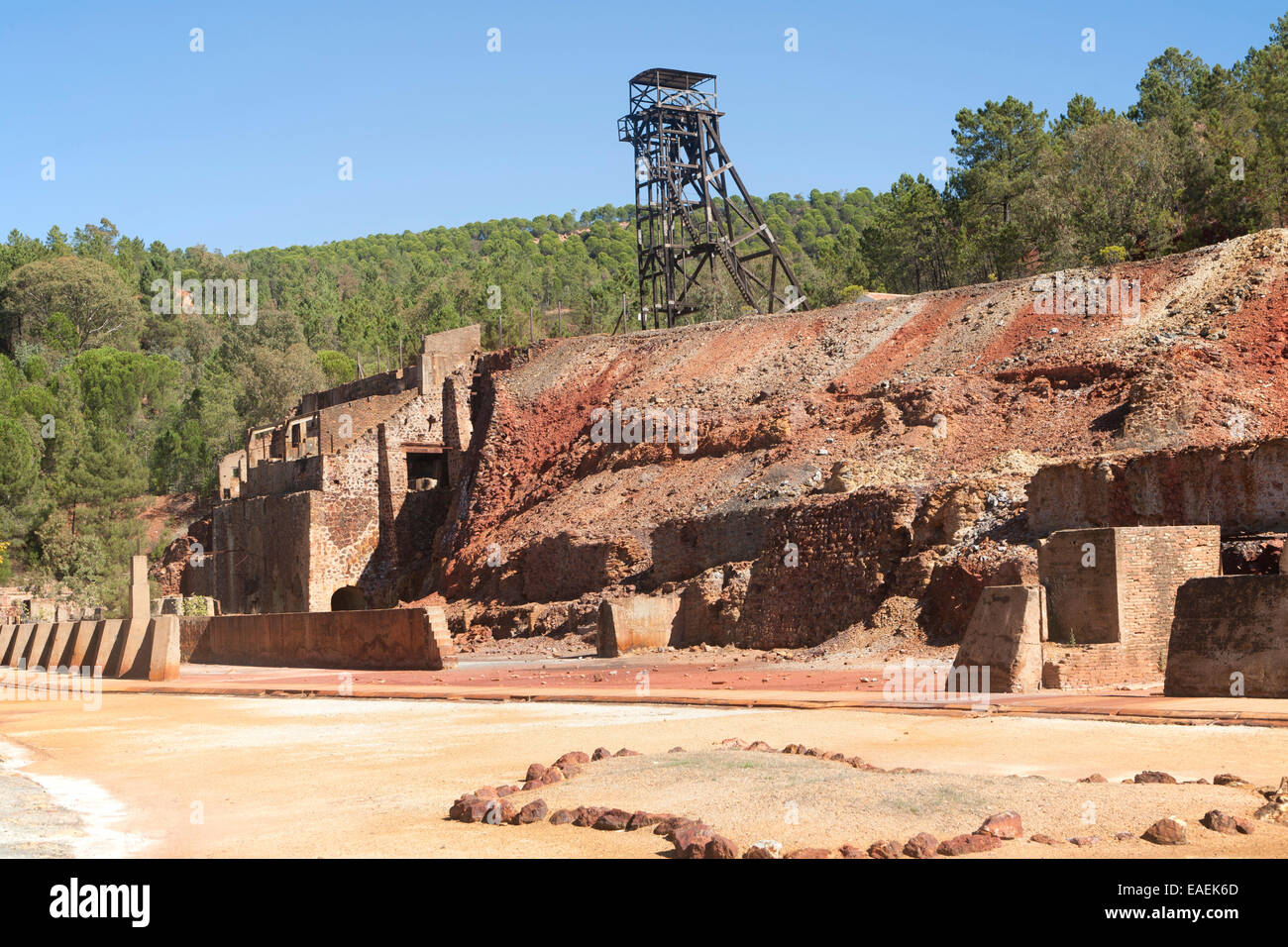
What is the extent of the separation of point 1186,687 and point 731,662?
12.7m

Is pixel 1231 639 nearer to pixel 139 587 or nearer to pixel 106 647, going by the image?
pixel 139 587

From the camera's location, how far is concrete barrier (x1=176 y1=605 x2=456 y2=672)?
26.5 meters

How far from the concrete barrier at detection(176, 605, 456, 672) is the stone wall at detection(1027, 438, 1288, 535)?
11.4 m

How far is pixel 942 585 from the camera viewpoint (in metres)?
26.6

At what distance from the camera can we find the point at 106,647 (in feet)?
99.3

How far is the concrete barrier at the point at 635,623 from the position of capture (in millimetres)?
30391

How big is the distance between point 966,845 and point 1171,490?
18386 millimetres

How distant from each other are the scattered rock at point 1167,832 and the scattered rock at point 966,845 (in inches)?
33.6
